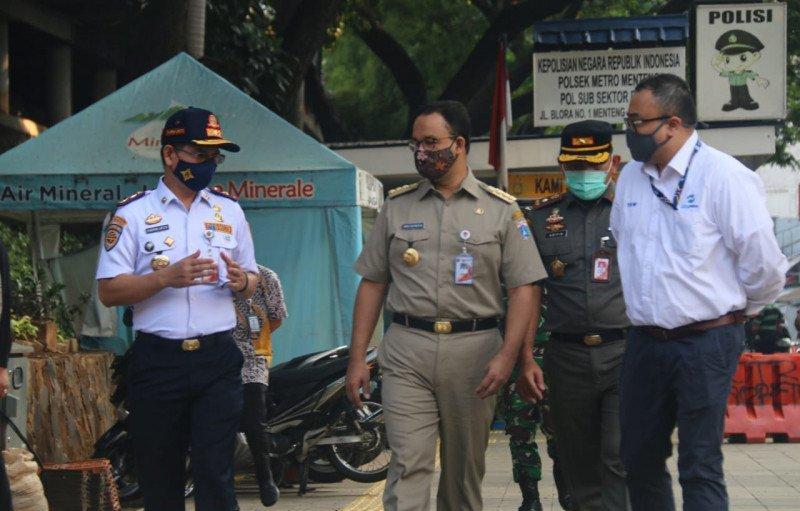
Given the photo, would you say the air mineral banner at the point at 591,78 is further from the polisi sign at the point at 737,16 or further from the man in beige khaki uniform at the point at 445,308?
the man in beige khaki uniform at the point at 445,308

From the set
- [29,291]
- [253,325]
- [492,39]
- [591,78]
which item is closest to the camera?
[253,325]

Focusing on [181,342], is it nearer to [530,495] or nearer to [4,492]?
[4,492]

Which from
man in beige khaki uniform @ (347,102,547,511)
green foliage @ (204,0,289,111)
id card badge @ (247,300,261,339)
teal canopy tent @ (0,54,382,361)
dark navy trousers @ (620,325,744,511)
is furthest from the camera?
green foliage @ (204,0,289,111)

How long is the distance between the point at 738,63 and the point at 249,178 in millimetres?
11468

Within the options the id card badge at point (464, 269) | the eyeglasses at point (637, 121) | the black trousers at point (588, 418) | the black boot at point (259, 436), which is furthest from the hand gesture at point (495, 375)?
the black boot at point (259, 436)

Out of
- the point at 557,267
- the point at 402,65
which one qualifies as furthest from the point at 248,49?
the point at 557,267

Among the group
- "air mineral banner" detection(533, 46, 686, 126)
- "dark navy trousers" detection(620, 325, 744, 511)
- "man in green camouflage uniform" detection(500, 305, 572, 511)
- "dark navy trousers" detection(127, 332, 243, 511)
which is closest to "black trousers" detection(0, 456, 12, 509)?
"dark navy trousers" detection(127, 332, 243, 511)

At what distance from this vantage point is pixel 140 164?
11664 millimetres

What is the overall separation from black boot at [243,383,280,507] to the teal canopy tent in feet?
7.33

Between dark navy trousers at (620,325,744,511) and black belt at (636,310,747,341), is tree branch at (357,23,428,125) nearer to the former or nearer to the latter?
dark navy trousers at (620,325,744,511)

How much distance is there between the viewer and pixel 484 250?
648 cm

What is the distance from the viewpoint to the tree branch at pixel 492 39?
23141mm

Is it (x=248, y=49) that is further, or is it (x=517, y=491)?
(x=248, y=49)

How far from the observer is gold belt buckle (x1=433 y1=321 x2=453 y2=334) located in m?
6.39
